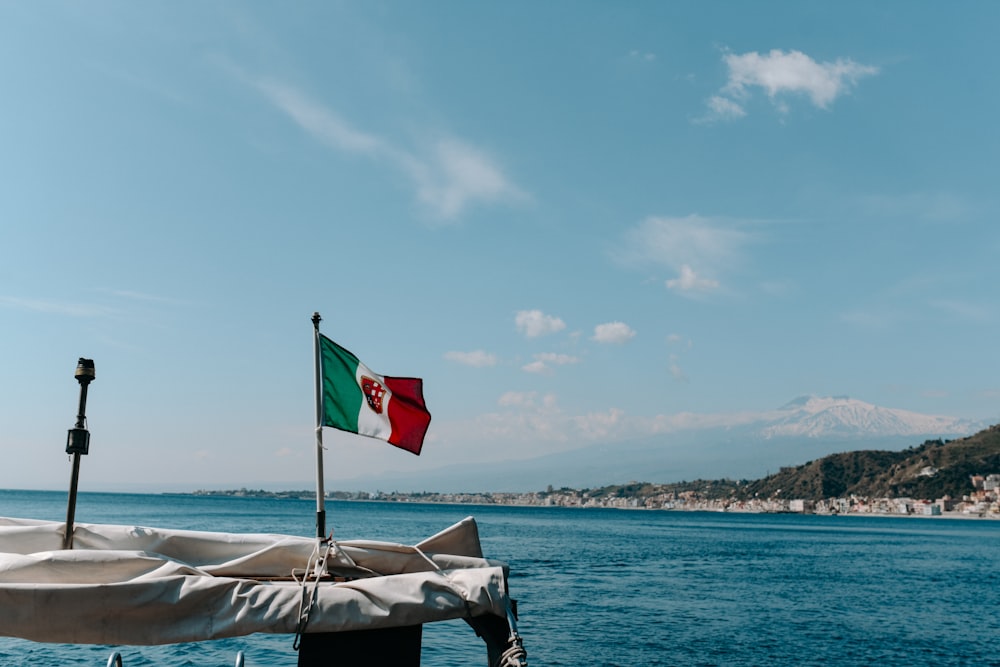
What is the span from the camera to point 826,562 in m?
75.4

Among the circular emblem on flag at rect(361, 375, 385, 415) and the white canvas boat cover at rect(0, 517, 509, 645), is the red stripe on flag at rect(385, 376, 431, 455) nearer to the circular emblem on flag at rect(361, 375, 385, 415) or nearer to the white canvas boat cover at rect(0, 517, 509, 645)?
the circular emblem on flag at rect(361, 375, 385, 415)

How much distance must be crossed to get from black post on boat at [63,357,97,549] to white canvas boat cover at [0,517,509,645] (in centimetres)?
12

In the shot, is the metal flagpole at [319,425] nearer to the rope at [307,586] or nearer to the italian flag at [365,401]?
the italian flag at [365,401]

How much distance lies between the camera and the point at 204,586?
6184mm

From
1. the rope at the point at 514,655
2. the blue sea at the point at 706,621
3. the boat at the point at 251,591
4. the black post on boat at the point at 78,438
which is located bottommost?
the blue sea at the point at 706,621

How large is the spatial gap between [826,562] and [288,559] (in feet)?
254

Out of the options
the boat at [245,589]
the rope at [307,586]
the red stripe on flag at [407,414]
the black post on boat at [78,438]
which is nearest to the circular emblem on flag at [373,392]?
the red stripe on flag at [407,414]

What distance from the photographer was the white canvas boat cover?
232 inches

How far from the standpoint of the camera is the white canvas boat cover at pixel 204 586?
5.88 meters

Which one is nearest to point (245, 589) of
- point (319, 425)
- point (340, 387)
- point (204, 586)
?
point (204, 586)

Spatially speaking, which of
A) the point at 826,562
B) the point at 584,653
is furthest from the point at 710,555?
the point at 584,653

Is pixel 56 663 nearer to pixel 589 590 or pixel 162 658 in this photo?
pixel 162 658

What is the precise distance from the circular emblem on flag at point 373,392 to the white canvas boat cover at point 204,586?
162 cm

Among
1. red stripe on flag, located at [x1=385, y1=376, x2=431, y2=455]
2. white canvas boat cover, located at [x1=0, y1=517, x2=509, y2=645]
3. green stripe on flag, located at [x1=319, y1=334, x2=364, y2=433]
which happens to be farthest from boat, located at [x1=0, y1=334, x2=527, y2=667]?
red stripe on flag, located at [x1=385, y1=376, x2=431, y2=455]
